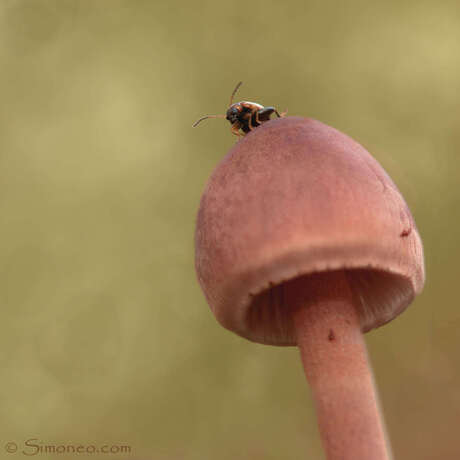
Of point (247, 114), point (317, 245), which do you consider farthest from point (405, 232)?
point (247, 114)

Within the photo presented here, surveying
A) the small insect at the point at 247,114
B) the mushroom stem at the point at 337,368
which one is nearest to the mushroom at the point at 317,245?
the mushroom stem at the point at 337,368

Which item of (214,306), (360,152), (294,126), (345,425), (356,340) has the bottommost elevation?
(345,425)

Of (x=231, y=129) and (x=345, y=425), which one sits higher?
(x=231, y=129)

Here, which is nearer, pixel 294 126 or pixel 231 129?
pixel 294 126

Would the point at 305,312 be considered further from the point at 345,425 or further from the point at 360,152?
the point at 360,152

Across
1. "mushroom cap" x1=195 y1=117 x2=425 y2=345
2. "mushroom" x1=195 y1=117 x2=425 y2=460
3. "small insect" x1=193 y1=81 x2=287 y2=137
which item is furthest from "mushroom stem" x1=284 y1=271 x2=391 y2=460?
"small insect" x1=193 y1=81 x2=287 y2=137

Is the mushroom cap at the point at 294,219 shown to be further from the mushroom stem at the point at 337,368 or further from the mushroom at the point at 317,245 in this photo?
the mushroom stem at the point at 337,368

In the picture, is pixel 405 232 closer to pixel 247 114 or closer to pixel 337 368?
pixel 337 368

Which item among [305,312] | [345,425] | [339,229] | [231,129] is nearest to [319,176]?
[339,229]
